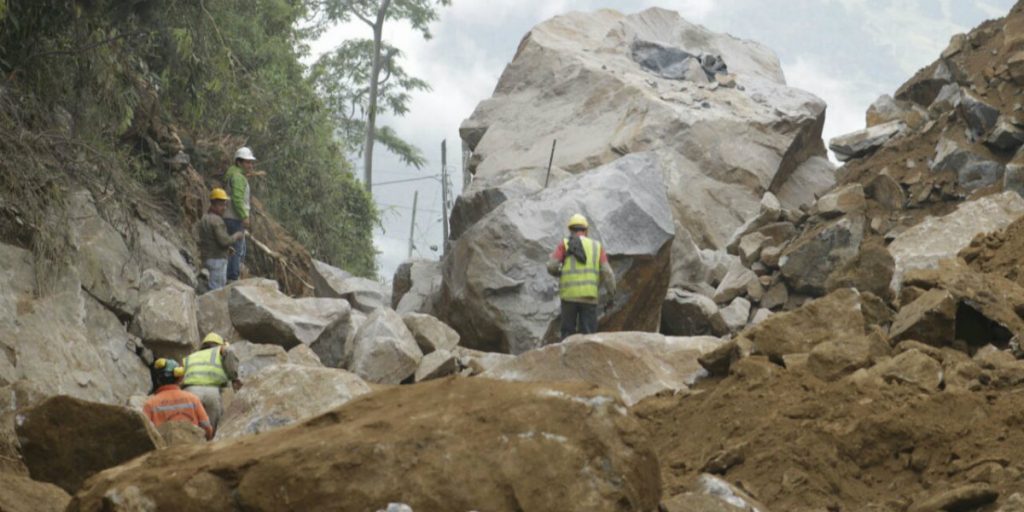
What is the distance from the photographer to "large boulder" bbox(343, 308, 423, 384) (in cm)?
1233

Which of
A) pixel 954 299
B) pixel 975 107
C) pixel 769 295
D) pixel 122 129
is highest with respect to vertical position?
pixel 975 107

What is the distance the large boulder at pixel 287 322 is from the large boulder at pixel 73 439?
7.74 m

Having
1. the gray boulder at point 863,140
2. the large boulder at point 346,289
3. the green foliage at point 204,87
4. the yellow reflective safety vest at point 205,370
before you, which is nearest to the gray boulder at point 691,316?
the large boulder at point 346,289

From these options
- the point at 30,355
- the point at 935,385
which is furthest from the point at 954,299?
the point at 30,355

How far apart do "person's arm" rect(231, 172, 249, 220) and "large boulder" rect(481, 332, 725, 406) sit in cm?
588

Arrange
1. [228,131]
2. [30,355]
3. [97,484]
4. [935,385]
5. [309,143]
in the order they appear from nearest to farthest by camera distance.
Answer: [97,484] < [935,385] < [30,355] < [228,131] < [309,143]

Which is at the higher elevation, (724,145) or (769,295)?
(724,145)

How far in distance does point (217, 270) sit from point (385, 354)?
3343 millimetres

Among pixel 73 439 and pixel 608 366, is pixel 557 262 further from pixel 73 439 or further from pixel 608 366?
pixel 73 439

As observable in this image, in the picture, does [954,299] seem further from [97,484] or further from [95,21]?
[95,21]

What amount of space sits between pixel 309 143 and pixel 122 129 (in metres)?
7.92

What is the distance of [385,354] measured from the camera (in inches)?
489

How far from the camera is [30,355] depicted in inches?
405

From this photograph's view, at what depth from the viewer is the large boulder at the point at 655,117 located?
21.2 metres
